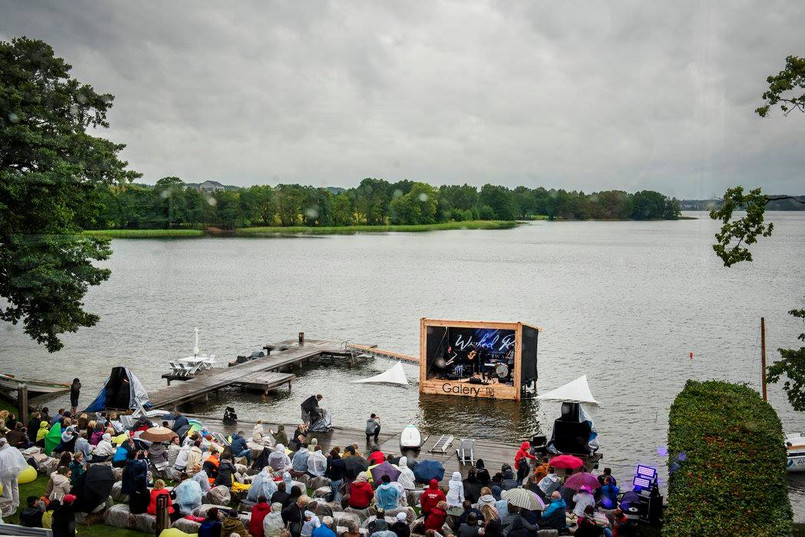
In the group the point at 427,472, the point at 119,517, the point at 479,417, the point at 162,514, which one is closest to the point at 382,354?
the point at 479,417

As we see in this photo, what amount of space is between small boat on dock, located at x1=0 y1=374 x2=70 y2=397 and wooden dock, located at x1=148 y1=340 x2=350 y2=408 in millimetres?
5088

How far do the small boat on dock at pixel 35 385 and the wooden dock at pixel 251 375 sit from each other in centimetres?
509

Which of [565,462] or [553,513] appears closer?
[553,513]

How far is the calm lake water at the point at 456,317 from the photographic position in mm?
32406

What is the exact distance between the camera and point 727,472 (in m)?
13.2

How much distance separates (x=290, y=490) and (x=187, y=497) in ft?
7.47

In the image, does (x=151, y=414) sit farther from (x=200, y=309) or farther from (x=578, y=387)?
(x=200, y=309)

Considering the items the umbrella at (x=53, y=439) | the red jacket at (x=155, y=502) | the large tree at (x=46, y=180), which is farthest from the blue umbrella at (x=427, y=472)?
the large tree at (x=46, y=180)

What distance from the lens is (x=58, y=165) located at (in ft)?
90.6

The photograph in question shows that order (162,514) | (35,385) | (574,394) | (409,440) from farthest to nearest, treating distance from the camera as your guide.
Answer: (35,385) → (574,394) → (409,440) → (162,514)

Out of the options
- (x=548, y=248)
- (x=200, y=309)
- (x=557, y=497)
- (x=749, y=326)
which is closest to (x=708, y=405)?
(x=557, y=497)

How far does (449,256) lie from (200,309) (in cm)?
8644

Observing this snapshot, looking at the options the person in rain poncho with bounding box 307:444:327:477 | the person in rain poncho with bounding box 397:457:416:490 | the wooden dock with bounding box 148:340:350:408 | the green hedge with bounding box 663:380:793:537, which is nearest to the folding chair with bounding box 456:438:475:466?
the person in rain poncho with bounding box 397:457:416:490

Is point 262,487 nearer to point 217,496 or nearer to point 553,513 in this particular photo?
point 217,496
